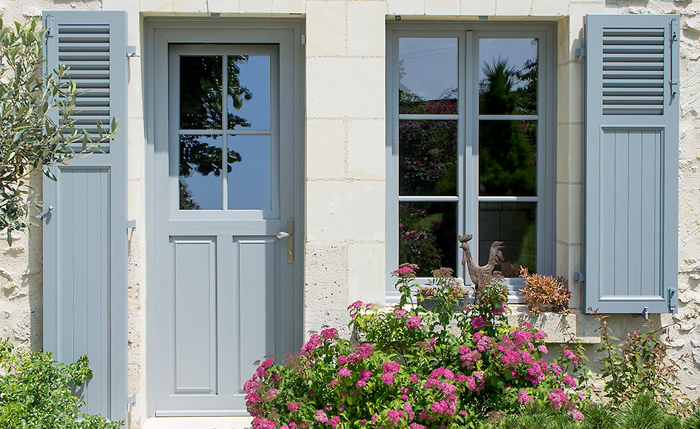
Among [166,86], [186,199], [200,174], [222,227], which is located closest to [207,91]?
[166,86]

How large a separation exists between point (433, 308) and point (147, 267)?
1.76m

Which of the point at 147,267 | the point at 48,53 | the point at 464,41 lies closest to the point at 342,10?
the point at 464,41

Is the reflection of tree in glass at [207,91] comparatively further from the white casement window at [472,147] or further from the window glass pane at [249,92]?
the white casement window at [472,147]

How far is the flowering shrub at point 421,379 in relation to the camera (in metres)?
2.73

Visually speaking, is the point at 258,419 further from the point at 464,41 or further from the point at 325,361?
the point at 464,41

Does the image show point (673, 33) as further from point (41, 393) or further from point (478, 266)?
point (41, 393)

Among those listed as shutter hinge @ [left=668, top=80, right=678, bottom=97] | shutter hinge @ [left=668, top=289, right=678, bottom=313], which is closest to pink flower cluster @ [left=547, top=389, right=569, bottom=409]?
shutter hinge @ [left=668, top=289, right=678, bottom=313]

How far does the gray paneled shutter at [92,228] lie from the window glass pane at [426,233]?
5.47 feet

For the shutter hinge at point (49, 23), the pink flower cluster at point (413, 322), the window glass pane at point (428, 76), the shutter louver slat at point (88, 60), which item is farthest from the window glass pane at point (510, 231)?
the shutter hinge at point (49, 23)

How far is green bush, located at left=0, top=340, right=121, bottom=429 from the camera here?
2.87 meters

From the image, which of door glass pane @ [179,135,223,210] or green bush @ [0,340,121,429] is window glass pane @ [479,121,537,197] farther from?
green bush @ [0,340,121,429]

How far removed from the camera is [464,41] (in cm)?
362

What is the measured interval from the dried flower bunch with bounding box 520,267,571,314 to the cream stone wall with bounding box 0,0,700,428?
64mm

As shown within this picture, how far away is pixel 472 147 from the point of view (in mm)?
3643
